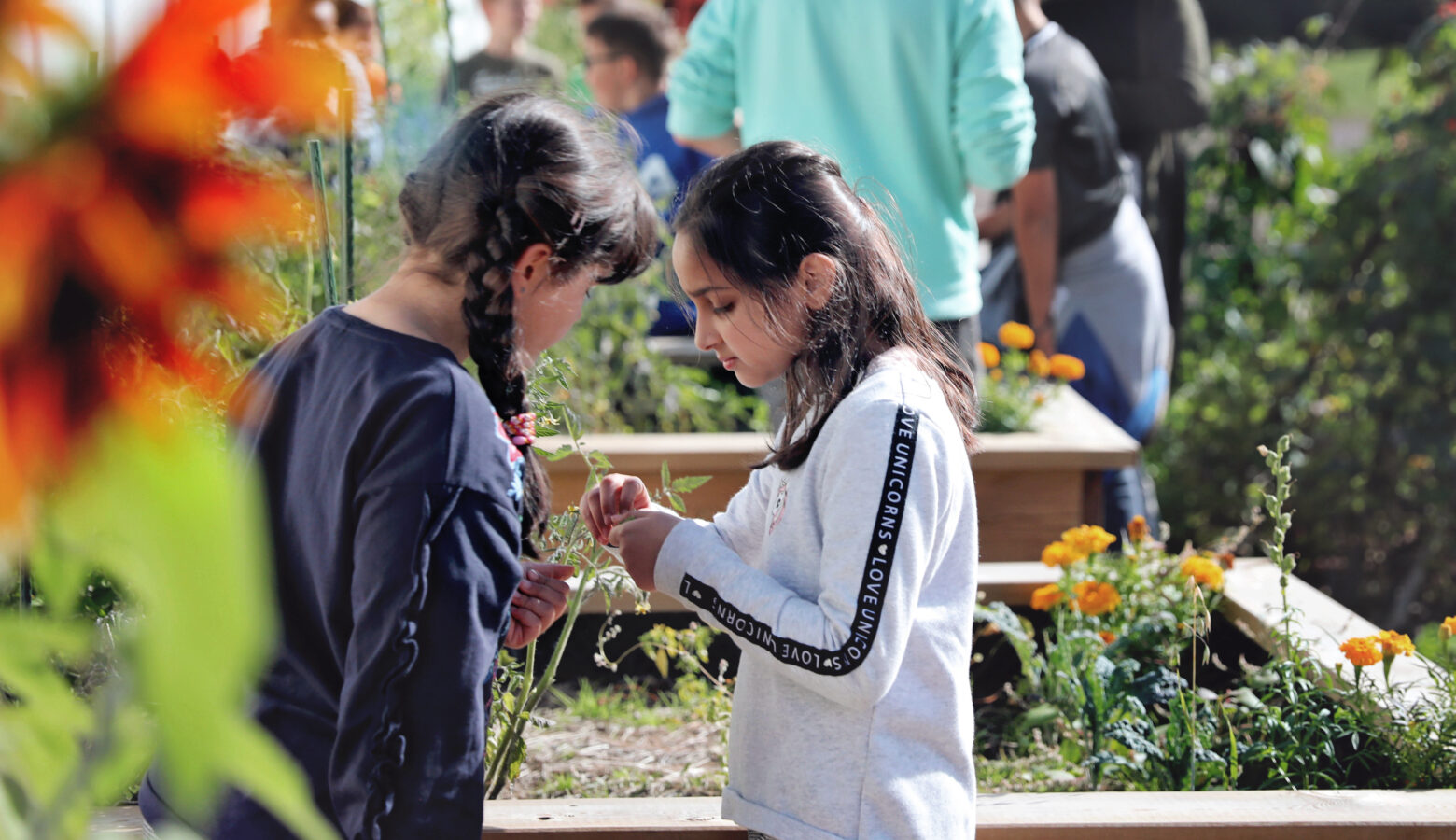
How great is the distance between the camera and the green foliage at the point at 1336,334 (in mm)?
4195

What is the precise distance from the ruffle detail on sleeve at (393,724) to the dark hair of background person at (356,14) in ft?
2.54

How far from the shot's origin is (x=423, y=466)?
95 cm

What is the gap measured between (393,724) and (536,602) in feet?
1.12

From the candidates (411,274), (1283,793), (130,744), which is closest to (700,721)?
(1283,793)

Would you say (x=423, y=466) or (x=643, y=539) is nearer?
(x=423, y=466)

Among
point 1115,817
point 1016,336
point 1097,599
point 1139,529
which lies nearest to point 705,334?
point 1115,817

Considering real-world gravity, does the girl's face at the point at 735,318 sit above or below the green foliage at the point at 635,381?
above

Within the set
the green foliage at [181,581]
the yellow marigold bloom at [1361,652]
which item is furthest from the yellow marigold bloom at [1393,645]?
the green foliage at [181,581]

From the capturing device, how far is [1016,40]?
2562mm

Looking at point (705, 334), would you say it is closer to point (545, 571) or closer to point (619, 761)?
point (545, 571)

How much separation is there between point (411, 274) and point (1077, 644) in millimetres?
1306

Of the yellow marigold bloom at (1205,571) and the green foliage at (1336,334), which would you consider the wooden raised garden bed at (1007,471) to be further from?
the green foliage at (1336,334)

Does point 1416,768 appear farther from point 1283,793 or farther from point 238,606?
point 238,606

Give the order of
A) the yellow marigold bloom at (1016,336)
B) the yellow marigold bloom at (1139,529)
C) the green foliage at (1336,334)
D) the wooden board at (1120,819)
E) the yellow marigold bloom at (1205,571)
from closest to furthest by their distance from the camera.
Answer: the wooden board at (1120,819), the yellow marigold bloom at (1205,571), the yellow marigold bloom at (1139,529), the yellow marigold bloom at (1016,336), the green foliage at (1336,334)
